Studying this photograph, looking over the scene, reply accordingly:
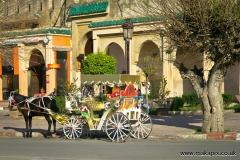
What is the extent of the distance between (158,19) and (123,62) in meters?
20.6

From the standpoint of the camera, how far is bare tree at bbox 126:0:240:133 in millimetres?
15727

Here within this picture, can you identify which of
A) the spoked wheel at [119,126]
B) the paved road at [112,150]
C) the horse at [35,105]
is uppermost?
the horse at [35,105]

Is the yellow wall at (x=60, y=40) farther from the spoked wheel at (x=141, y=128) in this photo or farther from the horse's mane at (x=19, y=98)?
the spoked wheel at (x=141, y=128)

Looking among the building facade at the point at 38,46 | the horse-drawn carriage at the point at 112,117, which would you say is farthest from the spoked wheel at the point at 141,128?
the building facade at the point at 38,46

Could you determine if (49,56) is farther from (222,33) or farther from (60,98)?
(222,33)

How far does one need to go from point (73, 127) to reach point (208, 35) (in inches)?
207

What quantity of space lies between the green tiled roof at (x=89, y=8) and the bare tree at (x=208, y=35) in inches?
718

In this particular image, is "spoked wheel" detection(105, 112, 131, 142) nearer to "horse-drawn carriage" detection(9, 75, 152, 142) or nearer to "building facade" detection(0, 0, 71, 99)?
"horse-drawn carriage" detection(9, 75, 152, 142)

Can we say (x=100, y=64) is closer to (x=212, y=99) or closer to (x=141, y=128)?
(x=141, y=128)

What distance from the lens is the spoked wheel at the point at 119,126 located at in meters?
16.1

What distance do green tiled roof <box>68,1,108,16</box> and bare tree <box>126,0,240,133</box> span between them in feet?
59.8

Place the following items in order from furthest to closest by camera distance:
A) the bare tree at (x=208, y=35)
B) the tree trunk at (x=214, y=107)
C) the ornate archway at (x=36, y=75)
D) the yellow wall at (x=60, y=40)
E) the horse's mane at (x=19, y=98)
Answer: the ornate archway at (x=36, y=75), the yellow wall at (x=60, y=40), the horse's mane at (x=19, y=98), the tree trunk at (x=214, y=107), the bare tree at (x=208, y=35)

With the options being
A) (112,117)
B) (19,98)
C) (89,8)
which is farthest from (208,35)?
(89,8)

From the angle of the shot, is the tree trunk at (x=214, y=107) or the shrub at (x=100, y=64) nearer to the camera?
the tree trunk at (x=214, y=107)
